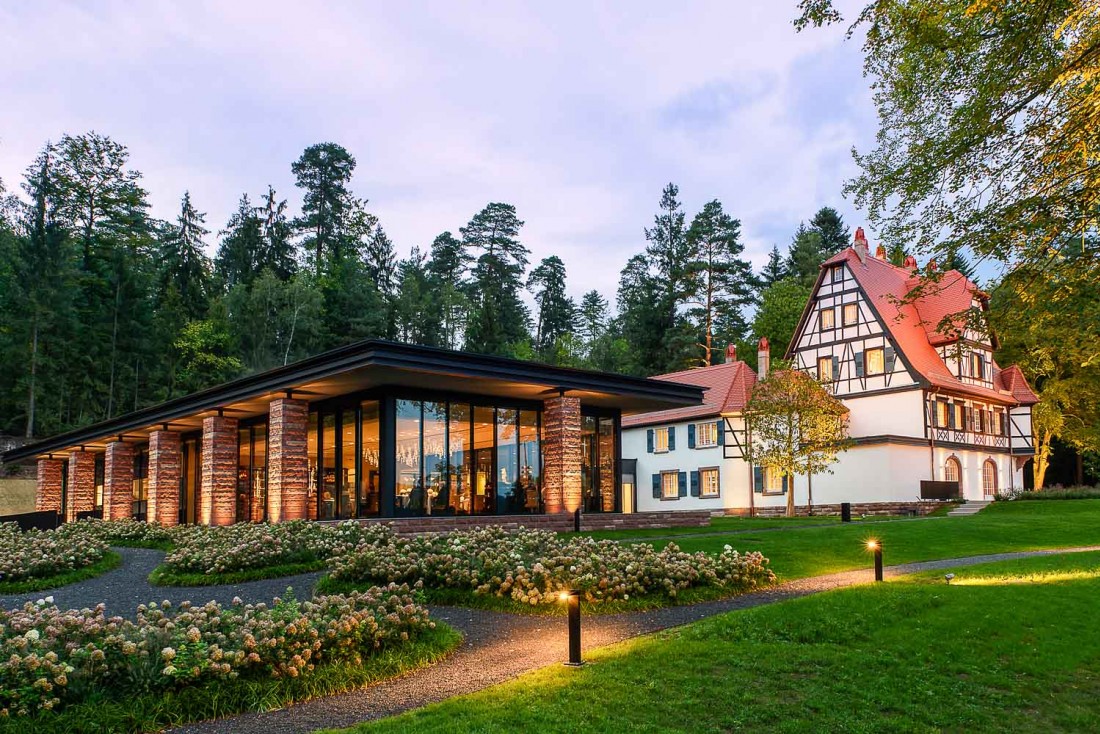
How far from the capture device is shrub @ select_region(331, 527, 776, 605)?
10641 millimetres

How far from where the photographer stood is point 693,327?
198 feet

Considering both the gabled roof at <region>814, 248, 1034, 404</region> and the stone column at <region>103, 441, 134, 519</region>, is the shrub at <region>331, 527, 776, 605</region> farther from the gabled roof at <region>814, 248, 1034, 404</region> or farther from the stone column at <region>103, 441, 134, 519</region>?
the gabled roof at <region>814, 248, 1034, 404</region>

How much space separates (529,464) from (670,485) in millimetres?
20056

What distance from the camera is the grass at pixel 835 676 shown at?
6.23m

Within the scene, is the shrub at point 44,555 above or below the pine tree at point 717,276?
below

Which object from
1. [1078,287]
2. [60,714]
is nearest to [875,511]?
[1078,287]

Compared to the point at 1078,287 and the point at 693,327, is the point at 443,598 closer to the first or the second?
the point at 1078,287

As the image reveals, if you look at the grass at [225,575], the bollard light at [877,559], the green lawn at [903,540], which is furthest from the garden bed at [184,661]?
the green lawn at [903,540]

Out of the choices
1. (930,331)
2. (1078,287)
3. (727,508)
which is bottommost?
(727,508)

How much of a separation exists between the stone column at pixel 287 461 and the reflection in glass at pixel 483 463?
4345 millimetres

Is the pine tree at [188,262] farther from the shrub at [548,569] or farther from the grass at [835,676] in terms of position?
the grass at [835,676]

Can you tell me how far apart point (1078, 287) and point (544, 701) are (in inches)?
353

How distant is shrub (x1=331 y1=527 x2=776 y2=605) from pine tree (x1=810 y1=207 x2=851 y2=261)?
54750mm

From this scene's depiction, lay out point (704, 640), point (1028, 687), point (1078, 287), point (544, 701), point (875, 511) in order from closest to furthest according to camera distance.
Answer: point (544, 701) → point (1028, 687) → point (704, 640) → point (1078, 287) → point (875, 511)
